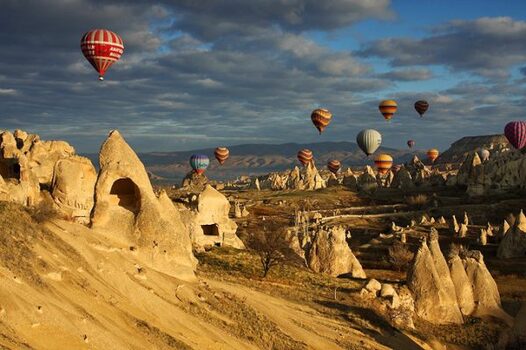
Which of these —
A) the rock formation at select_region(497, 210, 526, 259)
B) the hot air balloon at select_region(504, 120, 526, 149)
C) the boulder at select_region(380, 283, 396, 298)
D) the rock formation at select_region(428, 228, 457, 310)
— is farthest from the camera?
the hot air balloon at select_region(504, 120, 526, 149)

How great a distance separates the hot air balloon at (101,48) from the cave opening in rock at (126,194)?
104ft

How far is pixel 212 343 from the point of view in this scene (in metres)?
18.0

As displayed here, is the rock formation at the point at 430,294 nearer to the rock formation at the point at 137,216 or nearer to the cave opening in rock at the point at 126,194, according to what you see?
the rock formation at the point at 137,216

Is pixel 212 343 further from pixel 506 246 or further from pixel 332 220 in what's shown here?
pixel 332 220

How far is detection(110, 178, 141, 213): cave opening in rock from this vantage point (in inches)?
933

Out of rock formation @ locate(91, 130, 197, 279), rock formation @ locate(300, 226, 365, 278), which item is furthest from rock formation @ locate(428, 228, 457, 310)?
rock formation @ locate(91, 130, 197, 279)

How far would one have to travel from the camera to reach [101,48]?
174ft

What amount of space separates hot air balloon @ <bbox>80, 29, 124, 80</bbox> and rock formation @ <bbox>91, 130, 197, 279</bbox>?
103 ft

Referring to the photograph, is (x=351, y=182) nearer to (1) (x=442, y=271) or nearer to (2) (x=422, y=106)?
(2) (x=422, y=106)

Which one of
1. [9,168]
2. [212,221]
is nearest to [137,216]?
[9,168]

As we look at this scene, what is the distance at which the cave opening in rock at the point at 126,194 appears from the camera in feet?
77.8

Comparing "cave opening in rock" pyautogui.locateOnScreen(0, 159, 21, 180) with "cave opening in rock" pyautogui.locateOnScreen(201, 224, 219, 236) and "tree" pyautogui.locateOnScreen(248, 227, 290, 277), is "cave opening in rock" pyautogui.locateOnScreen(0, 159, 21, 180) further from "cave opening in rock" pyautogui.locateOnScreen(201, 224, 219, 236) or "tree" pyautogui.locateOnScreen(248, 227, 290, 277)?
"cave opening in rock" pyautogui.locateOnScreen(201, 224, 219, 236)

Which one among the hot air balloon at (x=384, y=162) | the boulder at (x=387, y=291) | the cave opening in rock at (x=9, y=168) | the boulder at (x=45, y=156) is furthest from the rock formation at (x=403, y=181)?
the cave opening in rock at (x=9, y=168)

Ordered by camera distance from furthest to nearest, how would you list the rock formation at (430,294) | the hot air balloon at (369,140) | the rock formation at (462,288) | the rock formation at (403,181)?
1. the rock formation at (403,181)
2. the hot air balloon at (369,140)
3. the rock formation at (462,288)
4. the rock formation at (430,294)
